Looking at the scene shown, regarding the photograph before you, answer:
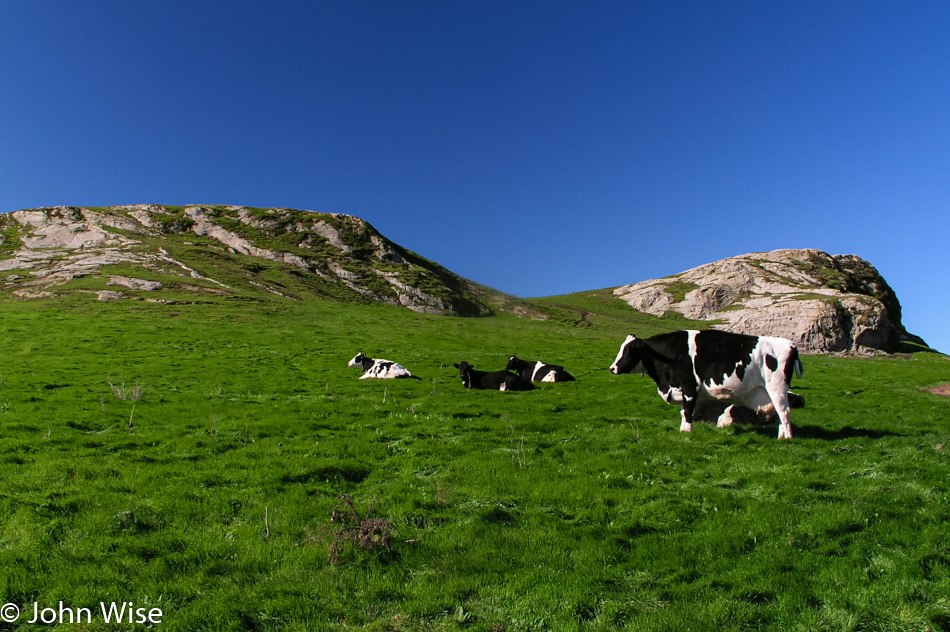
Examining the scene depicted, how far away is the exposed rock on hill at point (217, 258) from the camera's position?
75500 millimetres

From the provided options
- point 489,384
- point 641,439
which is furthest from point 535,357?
point 641,439

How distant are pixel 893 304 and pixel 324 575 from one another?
192m

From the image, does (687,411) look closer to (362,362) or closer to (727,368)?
(727,368)

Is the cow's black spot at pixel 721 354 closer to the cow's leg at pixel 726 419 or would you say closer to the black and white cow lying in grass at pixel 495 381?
the cow's leg at pixel 726 419

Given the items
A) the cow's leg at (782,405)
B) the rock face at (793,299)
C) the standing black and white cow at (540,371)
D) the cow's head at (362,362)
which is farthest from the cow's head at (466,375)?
the rock face at (793,299)

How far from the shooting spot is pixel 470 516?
8.06 m

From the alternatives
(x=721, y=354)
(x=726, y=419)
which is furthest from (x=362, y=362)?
(x=721, y=354)

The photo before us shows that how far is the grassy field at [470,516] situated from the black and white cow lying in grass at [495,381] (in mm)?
4736

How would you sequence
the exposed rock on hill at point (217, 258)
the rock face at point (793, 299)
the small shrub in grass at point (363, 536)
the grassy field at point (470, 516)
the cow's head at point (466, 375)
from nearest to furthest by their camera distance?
1. the grassy field at point (470, 516)
2. the small shrub in grass at point (363, 536)
3. the cow's head at point (466, 375)
4. the exposed rock on hill at point (217, 258)
5. the rock face at point (793, 299)

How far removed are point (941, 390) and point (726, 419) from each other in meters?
27.7

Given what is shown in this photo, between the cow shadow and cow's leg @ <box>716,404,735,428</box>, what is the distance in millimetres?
302

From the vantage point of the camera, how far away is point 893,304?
5743 inches

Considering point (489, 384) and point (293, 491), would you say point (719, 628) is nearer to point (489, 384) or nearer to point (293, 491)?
point (293, 491)

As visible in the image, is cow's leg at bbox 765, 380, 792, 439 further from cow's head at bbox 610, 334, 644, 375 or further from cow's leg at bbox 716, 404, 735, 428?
cow's head at bbox 610, 334, 644, 375
